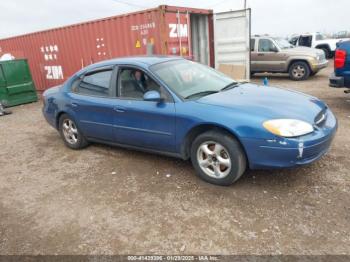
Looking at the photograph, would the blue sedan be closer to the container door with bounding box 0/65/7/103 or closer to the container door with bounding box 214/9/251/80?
the container door with bounding box 214/9/251/80

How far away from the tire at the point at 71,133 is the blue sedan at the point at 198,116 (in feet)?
0.24

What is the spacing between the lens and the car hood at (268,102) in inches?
131

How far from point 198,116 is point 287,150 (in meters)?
1.05

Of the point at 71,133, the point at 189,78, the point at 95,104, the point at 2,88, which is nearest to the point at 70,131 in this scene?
the point at 71,133

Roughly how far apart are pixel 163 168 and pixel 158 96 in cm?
109

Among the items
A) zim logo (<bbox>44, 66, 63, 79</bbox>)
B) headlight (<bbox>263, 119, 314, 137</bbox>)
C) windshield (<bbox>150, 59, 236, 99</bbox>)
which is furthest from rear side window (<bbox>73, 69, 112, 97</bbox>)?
zim logo (<bbox>44, 66, 63, 79</bbox>)

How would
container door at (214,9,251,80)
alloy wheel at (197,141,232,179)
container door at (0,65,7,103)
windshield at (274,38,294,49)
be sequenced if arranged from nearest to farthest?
1. alloy wheel at (197,141,232,179)
2. container door at (214,9,251,80)
3. container door at (0,65,7,103)
4. windshield at (274,38,294,49)

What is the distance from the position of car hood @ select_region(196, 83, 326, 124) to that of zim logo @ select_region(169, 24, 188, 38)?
433 cm

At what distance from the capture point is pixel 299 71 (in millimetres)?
11555

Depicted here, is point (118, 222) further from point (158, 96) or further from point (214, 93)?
point (214, 93)

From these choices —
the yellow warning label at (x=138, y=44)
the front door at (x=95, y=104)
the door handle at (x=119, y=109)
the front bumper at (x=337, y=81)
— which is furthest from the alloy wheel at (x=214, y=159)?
the yellow warning label at (x=138, y=44)

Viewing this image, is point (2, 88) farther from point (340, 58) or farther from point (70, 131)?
point (340, 58)

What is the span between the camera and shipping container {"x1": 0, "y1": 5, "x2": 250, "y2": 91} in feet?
26.1

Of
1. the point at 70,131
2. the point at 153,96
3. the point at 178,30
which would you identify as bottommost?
the point at 70,131
